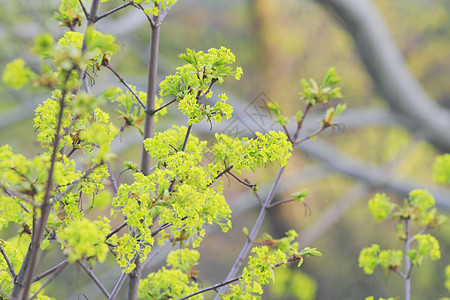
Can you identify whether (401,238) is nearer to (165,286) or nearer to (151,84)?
(165,286)

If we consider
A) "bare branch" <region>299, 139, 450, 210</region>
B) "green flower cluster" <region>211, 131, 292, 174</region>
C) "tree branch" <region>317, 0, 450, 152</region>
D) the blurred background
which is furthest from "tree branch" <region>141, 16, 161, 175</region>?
the blurred background

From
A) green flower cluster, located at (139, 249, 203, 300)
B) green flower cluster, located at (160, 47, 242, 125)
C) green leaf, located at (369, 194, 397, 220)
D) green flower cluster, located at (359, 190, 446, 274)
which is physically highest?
green flower cluster, located at (160, 47, 242, 125)

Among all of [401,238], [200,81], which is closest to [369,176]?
[401,238]

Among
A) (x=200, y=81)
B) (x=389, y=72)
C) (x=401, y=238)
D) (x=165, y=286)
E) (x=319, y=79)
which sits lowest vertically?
(x=401, y=238)

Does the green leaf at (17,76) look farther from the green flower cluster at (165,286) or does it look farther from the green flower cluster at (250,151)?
the green flower cluster at (165,286)

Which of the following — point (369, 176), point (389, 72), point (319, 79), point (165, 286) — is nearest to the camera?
point (165, 286)

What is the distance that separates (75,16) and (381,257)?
0.94 metres

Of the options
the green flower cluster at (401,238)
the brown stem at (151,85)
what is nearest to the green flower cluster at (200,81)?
the brown stem at (151,85)

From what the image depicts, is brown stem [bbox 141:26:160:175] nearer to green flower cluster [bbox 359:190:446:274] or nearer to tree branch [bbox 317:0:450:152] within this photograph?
green flower cluster [bbox 359:190:446:274]

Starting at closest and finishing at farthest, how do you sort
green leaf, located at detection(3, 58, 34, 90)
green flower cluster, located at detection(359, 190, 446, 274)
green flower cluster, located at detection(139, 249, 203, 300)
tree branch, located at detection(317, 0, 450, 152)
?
green leaf, located at detection(3, 58, 34, 90)
green flower cluster, located at detection(139, 249, 203, 300)
green flower cluster, located at detection(359, 190, 446, 274)
tree branch, located at detection(317, 0, 450, 152)

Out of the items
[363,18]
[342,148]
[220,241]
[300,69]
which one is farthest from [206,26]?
[363,18]

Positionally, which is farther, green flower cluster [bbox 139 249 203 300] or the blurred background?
the blurred background

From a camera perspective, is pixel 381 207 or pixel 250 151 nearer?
pixel 250 151

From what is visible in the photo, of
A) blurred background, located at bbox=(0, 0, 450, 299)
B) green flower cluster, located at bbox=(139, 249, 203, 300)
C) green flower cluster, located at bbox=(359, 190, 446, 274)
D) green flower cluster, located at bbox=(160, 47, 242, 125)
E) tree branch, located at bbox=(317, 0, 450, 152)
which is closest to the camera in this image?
green flower cluster, located at bbox=(160, 47, 242, 125)
